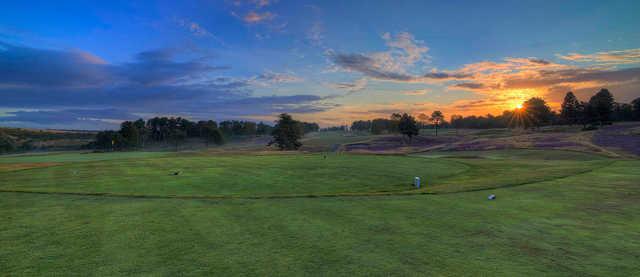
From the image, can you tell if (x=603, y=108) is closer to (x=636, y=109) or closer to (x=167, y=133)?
(x=636, y=109)

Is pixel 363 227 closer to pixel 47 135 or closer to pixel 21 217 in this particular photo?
pixel 21 217

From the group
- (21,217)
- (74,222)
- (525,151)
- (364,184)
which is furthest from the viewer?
(525,151)

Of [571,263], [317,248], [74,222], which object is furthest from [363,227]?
[74,222]

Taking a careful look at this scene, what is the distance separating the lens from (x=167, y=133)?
6216 inches

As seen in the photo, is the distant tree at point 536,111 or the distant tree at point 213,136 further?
the distant tree at point 213,136

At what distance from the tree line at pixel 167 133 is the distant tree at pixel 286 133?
29881 millimetres

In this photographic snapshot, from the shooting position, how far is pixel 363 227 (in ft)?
28.0

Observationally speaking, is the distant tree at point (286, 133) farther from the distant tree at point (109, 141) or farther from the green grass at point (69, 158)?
the distant tree at point (109, 141)

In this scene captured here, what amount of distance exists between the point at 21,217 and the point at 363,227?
1110 cm

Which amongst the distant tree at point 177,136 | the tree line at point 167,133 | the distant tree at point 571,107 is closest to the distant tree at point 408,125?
the tree line at point 167,133

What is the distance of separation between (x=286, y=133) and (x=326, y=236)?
80.6 meters

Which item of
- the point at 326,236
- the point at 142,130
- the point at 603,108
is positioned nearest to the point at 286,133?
the point at 326,236

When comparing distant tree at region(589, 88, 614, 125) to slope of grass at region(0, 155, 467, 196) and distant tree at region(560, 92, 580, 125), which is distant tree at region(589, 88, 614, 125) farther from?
slope of grass at region(0, 155, 467, 196)

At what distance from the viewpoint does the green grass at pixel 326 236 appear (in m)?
5.83
